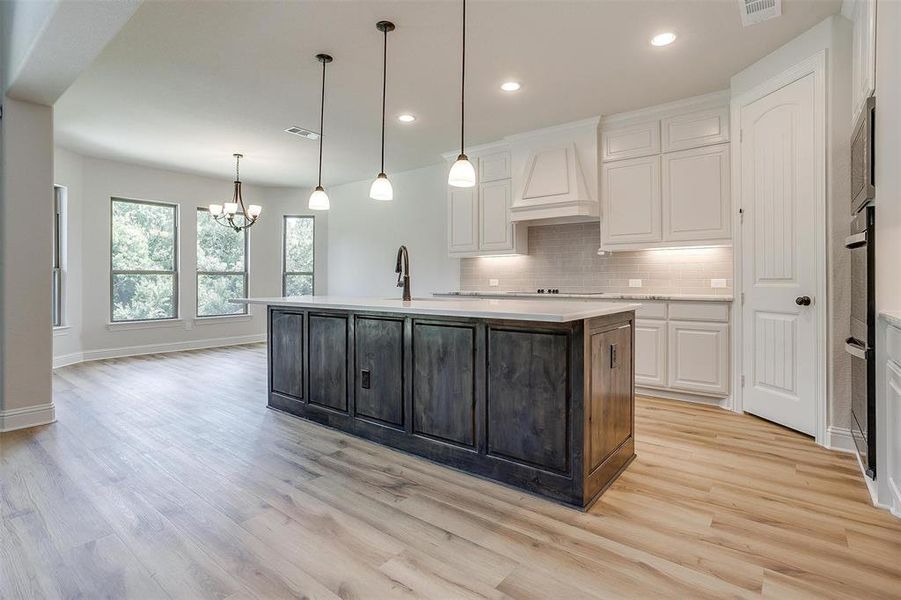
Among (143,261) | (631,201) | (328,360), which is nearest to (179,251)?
(143,261)

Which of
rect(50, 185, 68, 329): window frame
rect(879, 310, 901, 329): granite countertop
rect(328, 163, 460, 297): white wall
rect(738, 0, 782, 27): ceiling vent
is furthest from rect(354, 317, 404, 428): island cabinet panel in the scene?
rect(50, 185, 68, 329): window frame

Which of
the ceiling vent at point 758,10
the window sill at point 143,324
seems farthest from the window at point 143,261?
the ceiling vent at point 758,10

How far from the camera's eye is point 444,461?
2.67 m

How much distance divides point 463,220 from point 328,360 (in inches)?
119

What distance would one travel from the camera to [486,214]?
18.4 feet

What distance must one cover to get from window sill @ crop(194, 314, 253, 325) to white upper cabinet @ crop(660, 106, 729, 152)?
6816 millimetres

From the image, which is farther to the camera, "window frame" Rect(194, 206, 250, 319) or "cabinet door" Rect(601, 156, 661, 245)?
"window frame" Rect(194, 206, 250, 319)

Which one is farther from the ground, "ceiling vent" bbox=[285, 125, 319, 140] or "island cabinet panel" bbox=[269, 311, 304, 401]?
"ceiling vent" bbox=[285, 125, 319, 140]

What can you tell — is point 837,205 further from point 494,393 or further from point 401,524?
point 401,524

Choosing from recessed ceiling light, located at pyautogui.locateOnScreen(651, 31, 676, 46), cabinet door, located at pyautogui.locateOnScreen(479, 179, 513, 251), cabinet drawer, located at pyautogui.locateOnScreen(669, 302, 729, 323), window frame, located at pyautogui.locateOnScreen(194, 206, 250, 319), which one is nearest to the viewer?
recessed ceiling light, located at pyautogui.locateOnScreen(651, 31, 676, 46)

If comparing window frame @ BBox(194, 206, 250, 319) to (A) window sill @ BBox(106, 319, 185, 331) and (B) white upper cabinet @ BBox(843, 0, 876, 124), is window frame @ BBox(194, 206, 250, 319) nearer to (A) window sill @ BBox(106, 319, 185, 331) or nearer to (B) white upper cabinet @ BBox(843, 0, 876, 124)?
(A) window sill @ BBox(106, 319, 185, 331)

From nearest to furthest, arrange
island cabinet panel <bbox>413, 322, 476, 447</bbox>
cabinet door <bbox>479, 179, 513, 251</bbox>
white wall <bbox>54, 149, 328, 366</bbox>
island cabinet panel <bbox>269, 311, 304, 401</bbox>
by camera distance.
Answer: island cabinet panel <bbox>413, 322, 476, 447</bbox> → island cabinet panel <bbox>269, 311, 304, 401</bbox> → cabinet door <bbox>479, 179, 513, 251</bbox> → white wall <bbox>54, 149, 328, 366</bbox>

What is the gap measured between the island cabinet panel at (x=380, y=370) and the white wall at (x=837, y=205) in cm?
→ 275

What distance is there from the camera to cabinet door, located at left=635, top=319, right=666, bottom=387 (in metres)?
4.23
